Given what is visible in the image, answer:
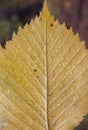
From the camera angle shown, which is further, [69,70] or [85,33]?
[85,33]

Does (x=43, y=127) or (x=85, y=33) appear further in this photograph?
(x=85, y=33)

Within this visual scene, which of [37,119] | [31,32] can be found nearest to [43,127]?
[37,119]

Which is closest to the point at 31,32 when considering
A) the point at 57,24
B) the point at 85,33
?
the point at 57,24

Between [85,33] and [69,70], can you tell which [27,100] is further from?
[85,33]

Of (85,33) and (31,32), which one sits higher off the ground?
(85,33)

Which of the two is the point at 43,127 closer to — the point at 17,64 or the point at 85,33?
the point at 17,64

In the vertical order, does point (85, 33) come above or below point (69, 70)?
above
